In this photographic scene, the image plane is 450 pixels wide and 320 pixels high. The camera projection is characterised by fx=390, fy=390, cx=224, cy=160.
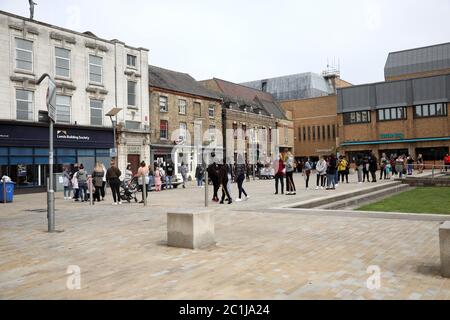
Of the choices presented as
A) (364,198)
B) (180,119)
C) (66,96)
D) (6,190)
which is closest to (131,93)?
(66,96)

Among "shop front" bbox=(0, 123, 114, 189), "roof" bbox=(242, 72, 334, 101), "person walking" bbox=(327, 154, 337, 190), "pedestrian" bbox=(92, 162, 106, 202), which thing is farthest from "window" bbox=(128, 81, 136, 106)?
"roof" bbox=(242, 72, 334, 101)

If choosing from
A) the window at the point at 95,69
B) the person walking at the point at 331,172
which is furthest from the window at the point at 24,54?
the person walking at the point at 331,172

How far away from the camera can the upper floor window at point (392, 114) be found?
49.5 m

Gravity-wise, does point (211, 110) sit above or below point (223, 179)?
above

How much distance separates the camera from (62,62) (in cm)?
2738

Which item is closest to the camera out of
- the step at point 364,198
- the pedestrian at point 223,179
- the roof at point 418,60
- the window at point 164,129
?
the step at point 364,198

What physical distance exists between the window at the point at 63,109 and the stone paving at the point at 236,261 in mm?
18651

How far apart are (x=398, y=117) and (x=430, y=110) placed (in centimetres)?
368

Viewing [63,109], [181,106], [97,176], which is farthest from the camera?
[181,106]

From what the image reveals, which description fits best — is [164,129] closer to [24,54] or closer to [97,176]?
[24,54]

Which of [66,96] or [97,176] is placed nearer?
[97,176]

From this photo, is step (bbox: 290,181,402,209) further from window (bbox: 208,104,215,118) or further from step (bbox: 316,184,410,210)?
window (bbox: 208,104,215,118)

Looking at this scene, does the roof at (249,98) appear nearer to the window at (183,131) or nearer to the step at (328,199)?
the window at (183,131)

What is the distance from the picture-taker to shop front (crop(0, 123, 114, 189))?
951 inches
